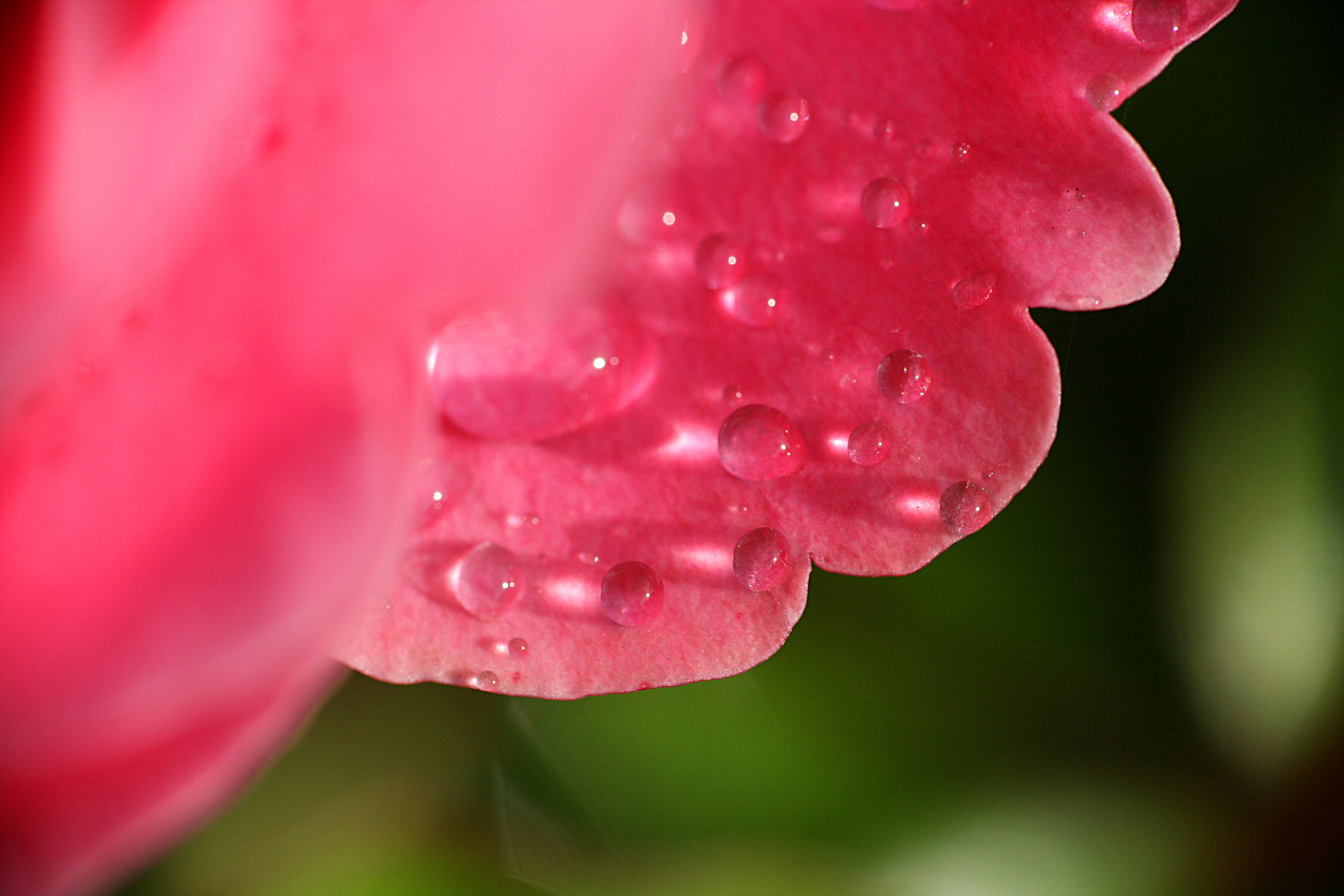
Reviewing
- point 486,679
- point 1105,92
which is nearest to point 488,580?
point 486,679

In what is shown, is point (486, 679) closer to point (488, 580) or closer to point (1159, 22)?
point (488, 580)

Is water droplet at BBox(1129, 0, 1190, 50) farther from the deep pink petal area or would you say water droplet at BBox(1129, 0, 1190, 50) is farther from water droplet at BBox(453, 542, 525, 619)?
water droplet at BBox(453, 542, 525, 619)

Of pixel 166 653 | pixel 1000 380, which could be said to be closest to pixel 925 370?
pixel 1000 380

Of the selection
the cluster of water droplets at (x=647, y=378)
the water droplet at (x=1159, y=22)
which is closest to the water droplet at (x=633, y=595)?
the cluster of water droplets at (x=647, y=378)

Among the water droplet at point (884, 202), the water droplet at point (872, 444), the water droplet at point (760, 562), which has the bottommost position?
the water droplet at point (760, 562)

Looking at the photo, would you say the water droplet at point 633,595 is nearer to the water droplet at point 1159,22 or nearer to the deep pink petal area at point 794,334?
the deep pink petal area at point 794,334
